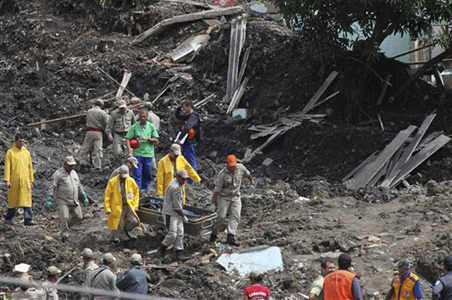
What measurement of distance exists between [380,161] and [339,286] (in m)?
8.70

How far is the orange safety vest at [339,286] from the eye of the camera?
9.67m

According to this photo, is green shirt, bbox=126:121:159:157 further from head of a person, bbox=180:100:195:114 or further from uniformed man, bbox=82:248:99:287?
uniformed man, bbox=82:248:99:287

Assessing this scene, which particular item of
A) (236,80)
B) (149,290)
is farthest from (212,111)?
(149,290)

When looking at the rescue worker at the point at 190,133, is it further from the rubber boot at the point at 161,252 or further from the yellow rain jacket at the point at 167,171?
the rubber boot at the point at 161,252

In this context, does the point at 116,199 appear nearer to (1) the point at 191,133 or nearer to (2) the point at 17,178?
(2) the point at 17,178

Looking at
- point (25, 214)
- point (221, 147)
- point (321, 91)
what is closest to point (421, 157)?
point (321, 91)

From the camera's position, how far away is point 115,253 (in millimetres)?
14125

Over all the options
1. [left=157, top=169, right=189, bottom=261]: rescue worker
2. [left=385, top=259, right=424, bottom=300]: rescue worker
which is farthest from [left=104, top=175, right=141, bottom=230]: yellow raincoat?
[left=385, top=259, right=424, bottom=300]: rescue worker

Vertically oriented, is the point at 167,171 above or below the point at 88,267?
above

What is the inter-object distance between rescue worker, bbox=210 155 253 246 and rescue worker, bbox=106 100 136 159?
520 cm

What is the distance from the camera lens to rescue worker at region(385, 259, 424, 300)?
33.9 ft

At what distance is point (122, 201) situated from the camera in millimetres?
14109

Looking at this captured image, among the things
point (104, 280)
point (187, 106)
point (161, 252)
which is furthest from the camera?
point (187, 106)

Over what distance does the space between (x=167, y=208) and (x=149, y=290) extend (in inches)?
60.0
